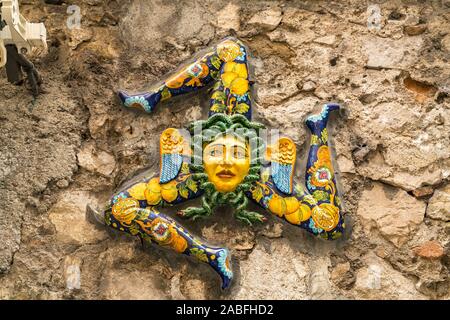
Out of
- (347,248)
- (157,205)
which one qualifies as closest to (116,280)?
(157,205)

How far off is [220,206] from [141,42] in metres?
0.63

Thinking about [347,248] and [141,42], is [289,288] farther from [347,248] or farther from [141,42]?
[141,42]

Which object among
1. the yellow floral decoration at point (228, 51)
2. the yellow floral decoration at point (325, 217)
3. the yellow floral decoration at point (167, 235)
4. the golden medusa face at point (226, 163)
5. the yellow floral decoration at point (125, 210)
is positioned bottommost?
the yellow floral decoration at point (167, 235)

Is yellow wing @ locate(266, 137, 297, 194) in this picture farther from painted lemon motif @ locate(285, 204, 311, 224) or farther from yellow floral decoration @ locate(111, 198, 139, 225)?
yellow floral decoration @ locate(111, 198, 139, 225)

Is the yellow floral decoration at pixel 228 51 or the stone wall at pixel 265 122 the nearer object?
the stone wall at pixel 265 122

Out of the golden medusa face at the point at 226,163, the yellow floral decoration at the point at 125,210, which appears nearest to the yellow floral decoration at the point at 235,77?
the golden medusa face at the point at 226,163

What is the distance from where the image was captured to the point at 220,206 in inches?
114

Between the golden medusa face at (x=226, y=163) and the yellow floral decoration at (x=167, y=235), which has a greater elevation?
the golden medusa face at (x=226, y=163)

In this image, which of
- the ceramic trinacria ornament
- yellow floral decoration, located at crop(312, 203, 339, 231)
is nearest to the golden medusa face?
the ceramic trinacria ornament

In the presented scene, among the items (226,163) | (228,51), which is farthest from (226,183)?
(228,51)

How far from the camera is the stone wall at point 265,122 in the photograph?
2.88m

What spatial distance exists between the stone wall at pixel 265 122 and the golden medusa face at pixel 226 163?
13cm

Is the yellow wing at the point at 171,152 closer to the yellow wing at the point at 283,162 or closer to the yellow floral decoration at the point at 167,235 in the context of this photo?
the yellow floral decoration at the point at 167,235

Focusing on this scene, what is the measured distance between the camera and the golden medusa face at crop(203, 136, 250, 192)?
2838 mm
